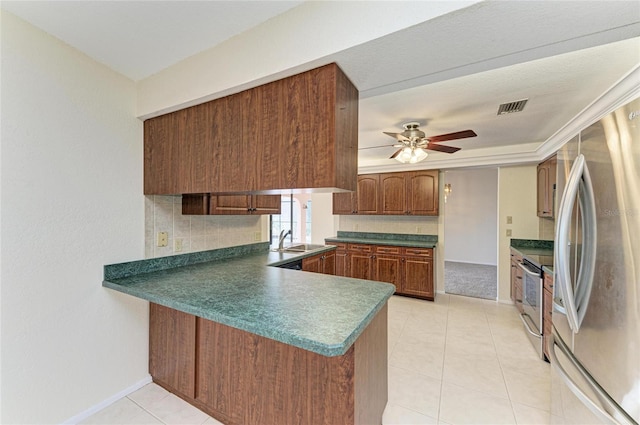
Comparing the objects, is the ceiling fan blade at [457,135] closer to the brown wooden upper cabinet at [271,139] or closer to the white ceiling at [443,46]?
the white ceiling at [443,46]

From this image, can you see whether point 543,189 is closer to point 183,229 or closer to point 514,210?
point 514,210

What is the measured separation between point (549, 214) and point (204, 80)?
155 inches

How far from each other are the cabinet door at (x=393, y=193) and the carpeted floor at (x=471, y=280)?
68.0 inches

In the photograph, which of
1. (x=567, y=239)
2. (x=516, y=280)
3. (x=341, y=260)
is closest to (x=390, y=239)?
(x=341, y=260)

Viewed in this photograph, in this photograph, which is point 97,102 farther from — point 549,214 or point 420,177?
point 549,214

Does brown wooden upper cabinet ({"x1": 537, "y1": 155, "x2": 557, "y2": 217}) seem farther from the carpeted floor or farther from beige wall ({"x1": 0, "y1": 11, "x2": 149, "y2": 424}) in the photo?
beige wall ({"x1": 0, "y1": 11, "x2": 149, "y2": 424})

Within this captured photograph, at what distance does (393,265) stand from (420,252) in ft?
1.60

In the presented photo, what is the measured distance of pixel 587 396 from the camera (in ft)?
3.79

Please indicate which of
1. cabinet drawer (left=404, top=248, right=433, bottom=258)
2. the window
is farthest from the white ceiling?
the window

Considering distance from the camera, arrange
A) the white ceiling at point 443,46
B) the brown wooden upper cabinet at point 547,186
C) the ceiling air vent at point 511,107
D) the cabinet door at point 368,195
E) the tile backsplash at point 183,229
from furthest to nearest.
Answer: the cabinet door at point 368,195 → the brown wooden upper cabinet at point 547,186 → the ceiling air vent at point 511,107 → the tile backsplash at point 183,229 → the white ceiling at point 443,46

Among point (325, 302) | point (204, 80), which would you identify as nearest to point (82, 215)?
point (204, 80)

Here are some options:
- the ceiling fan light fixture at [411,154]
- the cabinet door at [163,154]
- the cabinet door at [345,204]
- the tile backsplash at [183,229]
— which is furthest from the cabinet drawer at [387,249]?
the cabinet door at [163,154]

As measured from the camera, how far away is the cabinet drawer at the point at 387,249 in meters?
4.32

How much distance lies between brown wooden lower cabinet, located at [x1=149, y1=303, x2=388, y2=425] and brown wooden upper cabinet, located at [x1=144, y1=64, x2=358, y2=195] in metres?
0.89
